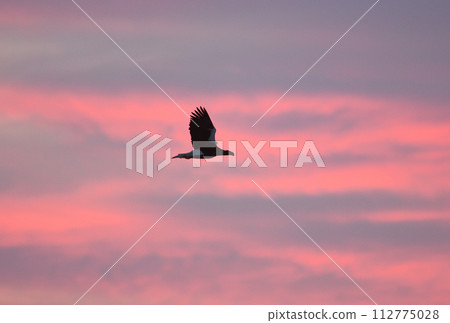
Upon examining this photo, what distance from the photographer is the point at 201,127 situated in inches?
2509

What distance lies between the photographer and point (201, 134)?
6397 cm

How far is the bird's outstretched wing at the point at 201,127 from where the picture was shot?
209 feet

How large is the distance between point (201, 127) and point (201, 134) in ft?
1.52

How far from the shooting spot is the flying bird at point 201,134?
6366cm

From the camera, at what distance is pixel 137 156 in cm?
7238

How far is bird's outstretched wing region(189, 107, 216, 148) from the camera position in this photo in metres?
63.6
